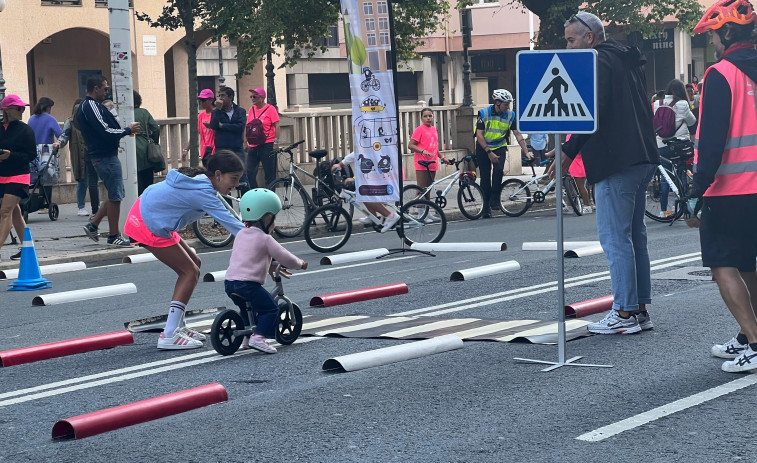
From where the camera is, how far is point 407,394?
6.93 metres

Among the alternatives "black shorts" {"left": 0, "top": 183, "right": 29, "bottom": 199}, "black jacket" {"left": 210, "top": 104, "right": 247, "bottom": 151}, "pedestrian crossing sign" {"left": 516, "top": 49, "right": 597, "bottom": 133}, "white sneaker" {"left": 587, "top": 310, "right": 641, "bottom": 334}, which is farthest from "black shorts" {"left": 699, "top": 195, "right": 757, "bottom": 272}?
"black jacket" {"left": 210, "top": 104, "right": 247, "bottom": 151}

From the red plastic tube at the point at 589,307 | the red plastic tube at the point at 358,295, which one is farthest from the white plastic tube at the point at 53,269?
the red plastic tube at the point at 589,307

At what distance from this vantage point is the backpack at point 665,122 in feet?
58.2

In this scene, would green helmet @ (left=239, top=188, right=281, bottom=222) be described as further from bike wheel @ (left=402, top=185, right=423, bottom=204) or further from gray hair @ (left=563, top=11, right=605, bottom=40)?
bike wheel @ (left=402, top=185, right=423, bottom=204)

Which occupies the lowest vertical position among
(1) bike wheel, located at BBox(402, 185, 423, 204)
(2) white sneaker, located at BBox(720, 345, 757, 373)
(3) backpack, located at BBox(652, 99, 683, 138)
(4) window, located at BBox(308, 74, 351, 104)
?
(2) white sneaker, located at BBox(720, 345, 757, 373)

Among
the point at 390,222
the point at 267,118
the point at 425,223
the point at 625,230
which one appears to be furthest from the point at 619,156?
the point at 267,118

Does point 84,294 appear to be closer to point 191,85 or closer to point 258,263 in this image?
point 258,263

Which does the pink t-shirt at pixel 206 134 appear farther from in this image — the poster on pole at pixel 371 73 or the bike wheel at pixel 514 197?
the bike wheel at pixel 514 197

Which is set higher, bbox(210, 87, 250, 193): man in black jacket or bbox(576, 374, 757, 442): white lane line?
bbox(210, 87, 250, 193): man in black jacket

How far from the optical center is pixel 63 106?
3759cm

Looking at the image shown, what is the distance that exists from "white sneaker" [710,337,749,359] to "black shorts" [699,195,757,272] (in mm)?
512

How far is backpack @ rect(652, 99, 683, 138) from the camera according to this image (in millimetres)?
17734

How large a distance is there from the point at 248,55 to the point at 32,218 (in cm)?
692

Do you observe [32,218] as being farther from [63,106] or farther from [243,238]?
[63,106]
